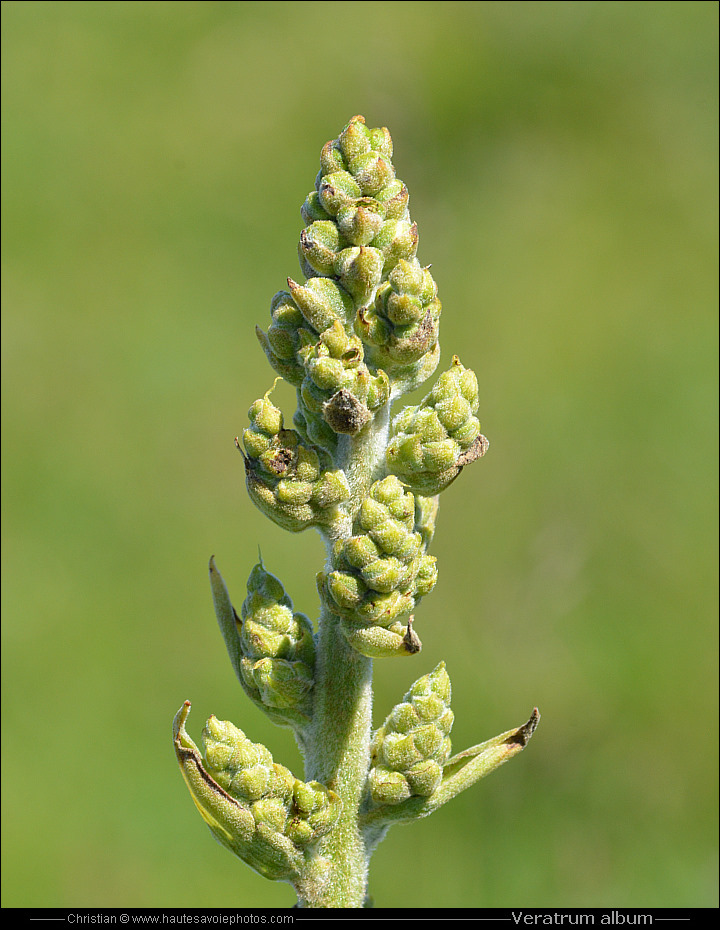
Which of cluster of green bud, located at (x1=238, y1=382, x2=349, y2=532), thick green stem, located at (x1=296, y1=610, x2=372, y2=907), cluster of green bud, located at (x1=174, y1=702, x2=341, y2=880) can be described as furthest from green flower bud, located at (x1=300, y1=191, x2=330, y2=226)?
cluster of green bud, located at (x1=174, y1=702, x2=341, y2=880)

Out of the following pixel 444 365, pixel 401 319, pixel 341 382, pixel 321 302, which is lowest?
pixel 341 382

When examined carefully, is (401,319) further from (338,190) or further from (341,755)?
(341,755)

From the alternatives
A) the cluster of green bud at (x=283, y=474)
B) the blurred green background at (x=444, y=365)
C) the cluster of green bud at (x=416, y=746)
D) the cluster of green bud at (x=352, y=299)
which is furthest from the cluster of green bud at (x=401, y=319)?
the blurred green background at (x=444, y=365)

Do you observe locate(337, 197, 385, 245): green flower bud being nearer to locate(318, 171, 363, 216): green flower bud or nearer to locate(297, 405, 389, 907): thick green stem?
locate(318, 171, 363, 216): green flower bud

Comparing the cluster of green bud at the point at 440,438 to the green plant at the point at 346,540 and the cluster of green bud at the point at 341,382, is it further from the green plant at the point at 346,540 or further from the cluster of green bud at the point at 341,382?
the cluster of green bud at the point at 341,382

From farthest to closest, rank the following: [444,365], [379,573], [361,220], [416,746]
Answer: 1. [444,365]
2. [416,746]
3. [361,220]
4. [379,573]

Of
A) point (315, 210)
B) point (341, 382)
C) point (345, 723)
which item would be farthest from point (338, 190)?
point (345, 723)
